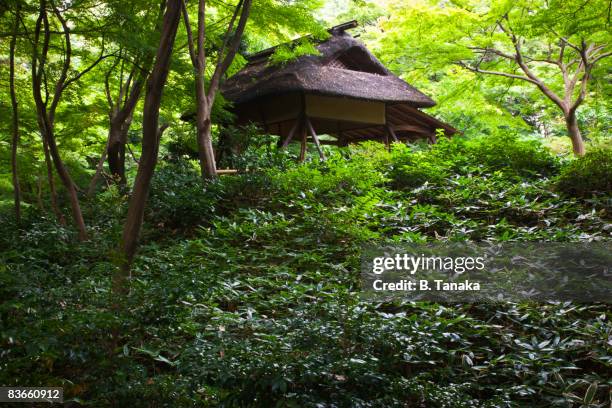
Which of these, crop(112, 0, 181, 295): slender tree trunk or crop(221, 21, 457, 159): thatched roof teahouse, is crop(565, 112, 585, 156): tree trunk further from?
crop(112, 0, 181, 295): slender tree trunk

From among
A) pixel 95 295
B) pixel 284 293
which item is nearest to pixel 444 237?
pixel 284 293

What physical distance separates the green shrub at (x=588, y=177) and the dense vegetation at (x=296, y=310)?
0.07 ft

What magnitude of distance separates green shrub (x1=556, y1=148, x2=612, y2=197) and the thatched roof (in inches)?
203

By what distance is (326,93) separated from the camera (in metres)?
10.8

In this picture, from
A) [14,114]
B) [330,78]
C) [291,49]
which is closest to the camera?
[14,114]

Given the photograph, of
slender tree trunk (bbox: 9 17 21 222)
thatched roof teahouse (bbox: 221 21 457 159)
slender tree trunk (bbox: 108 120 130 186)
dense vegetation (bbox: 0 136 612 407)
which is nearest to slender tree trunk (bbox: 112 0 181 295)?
dense vegetation (bbox: 0 136 612 407)

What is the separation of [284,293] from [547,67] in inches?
454

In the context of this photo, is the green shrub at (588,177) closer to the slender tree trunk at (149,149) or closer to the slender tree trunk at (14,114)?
the slender tree trunk at (149,149)

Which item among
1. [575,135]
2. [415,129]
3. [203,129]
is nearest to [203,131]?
[203,129]

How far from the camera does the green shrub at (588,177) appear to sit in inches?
251

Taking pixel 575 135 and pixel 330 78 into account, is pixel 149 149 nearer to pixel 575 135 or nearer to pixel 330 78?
pixel 330 78

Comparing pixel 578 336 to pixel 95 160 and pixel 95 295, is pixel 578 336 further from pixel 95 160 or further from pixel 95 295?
pixel 95 160

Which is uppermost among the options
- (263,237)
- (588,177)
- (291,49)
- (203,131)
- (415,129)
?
(291,49)

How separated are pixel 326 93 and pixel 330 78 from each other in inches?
21.4
